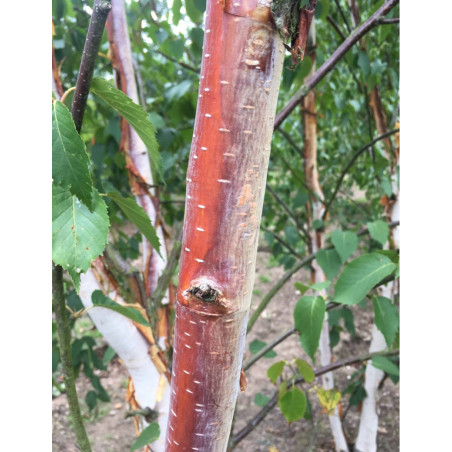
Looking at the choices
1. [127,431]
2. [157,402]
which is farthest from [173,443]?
[127,431]

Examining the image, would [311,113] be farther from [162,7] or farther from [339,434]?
[339,434]

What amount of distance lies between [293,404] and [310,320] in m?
0.31

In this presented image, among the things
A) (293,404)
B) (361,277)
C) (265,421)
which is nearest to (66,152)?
(361,277)

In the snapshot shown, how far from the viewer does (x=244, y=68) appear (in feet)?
1.02

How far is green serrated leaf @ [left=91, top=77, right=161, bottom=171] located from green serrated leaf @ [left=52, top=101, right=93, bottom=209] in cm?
5

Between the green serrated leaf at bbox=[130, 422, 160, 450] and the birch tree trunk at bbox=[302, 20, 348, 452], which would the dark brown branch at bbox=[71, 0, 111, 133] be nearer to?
the green serrated leaf at bbox=[130, 422, 160, 450]

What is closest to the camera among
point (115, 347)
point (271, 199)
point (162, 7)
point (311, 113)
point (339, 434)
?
point (115, 347)

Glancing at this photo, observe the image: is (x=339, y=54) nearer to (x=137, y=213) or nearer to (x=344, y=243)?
(x=344, y=243)

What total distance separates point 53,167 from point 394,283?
131 cm

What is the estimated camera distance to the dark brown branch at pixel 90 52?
1.07 feet

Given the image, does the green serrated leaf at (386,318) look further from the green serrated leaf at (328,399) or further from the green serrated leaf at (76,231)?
the green serrated leaf at (76,231)

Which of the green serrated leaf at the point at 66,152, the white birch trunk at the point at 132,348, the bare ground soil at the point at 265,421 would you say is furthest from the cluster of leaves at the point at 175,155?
the bare ground soil at the point at 265,421

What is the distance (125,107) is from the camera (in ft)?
1.31

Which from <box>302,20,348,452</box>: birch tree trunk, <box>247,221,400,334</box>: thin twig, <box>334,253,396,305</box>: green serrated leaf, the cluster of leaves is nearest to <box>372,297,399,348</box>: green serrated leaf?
the cluster of leaves
